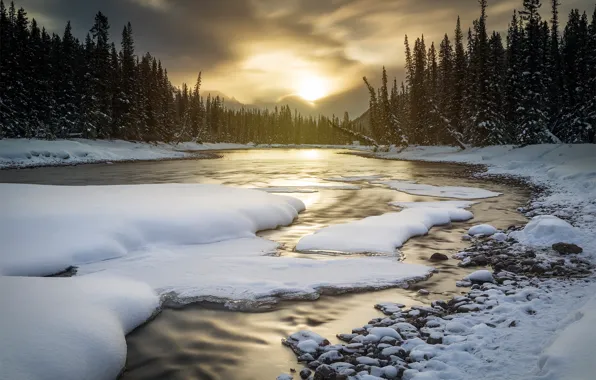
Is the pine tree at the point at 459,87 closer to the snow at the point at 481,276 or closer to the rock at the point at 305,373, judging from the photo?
the snow at the point at 481,276

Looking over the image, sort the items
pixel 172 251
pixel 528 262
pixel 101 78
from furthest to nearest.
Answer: pixel 101 78, pixel 172 251, pixel 528 262

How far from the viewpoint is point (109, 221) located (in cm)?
831

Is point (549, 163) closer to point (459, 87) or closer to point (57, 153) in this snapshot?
point (459, 87)

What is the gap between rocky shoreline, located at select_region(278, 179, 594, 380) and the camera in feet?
12.6

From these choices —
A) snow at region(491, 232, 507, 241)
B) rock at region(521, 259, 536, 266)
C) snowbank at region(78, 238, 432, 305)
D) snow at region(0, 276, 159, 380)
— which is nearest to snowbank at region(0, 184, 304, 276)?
snowbank at region(78, 238, 432, 305)

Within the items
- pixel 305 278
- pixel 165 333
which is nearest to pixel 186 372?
pixel 165 333

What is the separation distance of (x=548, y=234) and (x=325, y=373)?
7152 millimetres

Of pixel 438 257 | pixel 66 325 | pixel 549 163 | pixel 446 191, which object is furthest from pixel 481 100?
pixel 66 325

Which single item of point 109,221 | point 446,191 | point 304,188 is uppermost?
point 109,221

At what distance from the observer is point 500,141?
43094 mm

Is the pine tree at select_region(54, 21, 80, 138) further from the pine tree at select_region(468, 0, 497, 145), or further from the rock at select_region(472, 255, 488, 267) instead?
the rock at select_region(472, 255, 488, 267)

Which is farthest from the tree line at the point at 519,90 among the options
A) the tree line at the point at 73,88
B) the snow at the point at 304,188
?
the snow at the point at 304,188

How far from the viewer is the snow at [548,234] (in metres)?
8.33

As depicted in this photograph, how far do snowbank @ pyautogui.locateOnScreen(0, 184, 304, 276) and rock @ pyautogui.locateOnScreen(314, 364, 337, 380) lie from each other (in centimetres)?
495
